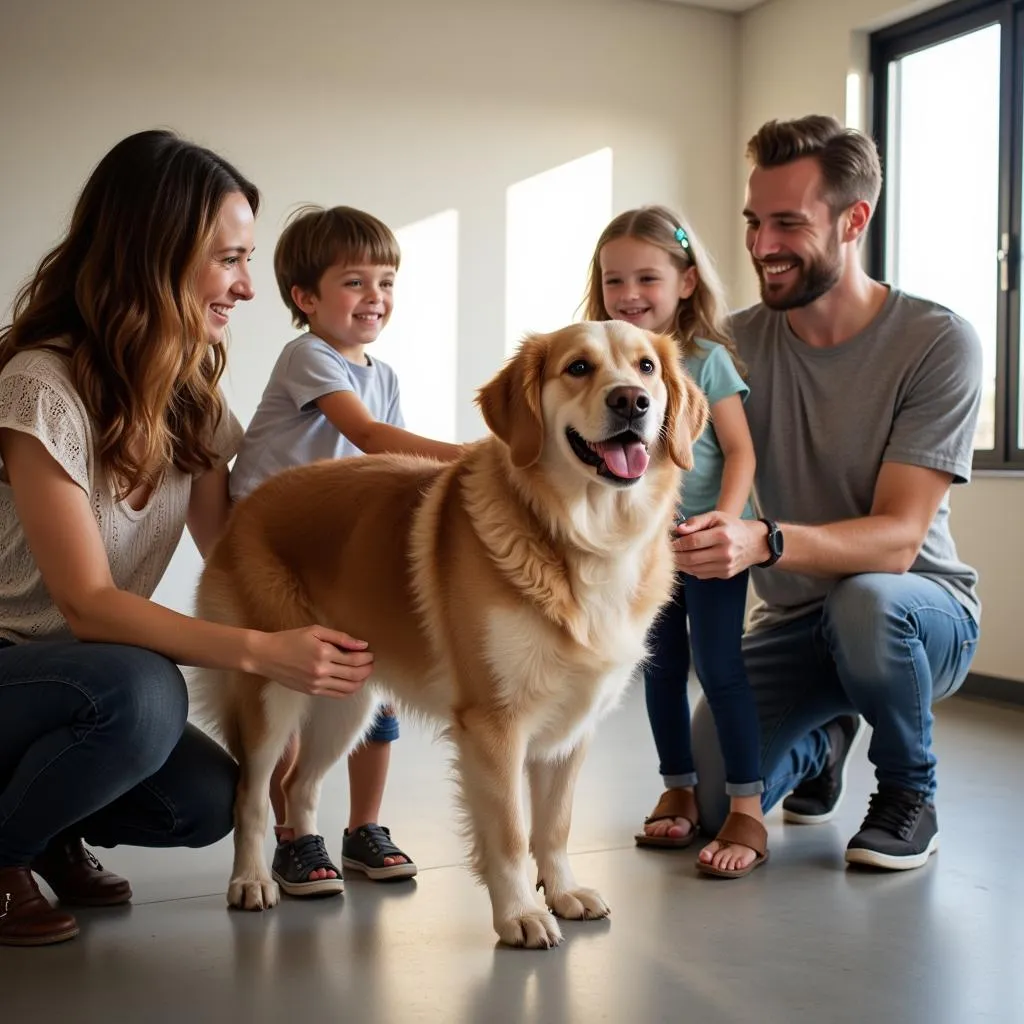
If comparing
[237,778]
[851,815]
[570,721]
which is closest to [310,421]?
[237,778]

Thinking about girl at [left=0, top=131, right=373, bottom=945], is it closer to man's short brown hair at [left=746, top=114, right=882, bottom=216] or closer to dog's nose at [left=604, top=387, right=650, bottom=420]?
dog's nose at [left=604, top=387, right=650, bottom=420]

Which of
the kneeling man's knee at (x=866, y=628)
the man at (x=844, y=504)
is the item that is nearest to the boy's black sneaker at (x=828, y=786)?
the man at (x=844, y=504)

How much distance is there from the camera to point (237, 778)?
2162 mm


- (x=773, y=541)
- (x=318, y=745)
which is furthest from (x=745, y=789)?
(x=318, y=745)

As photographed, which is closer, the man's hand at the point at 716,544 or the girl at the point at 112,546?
the girl at the point at 112,546

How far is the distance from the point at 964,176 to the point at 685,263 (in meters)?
2.76

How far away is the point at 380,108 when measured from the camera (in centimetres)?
505

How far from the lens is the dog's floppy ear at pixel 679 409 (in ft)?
6.51

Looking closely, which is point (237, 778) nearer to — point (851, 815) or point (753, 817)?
point (753, 817)

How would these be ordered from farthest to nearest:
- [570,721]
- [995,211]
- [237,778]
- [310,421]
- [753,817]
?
[995,211] < [310,421] < [753,817] < [237,778] < [570,721]

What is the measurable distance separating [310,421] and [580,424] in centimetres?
97

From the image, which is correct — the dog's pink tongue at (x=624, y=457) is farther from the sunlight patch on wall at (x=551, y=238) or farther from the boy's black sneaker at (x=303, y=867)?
the sunlight patch on wall at (x=551, y=238)

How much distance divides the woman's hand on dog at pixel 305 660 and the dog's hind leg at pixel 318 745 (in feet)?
1.29

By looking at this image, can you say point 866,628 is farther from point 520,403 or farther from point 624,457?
point 520,403
